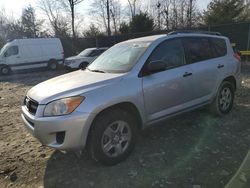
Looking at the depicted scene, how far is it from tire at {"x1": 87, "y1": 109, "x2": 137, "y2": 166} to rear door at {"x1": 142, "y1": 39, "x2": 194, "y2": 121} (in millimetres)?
413

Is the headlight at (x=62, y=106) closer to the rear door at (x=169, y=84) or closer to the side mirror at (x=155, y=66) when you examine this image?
the rear door at (x=169, y=84)

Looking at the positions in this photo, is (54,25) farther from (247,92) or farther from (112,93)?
(112,93)

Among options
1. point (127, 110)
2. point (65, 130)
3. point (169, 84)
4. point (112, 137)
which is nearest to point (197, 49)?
point (169, 84)

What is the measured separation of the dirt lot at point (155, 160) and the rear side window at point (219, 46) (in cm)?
134

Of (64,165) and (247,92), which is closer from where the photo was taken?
(64,165)

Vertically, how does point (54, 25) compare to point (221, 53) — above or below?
above

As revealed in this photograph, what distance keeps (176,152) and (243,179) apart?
1.05m

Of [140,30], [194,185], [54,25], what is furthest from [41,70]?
[54,25]

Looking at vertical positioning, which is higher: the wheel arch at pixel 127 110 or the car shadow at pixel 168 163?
the wheel arch at pixel 127 110

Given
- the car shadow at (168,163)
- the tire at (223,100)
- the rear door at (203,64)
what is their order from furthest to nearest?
1. the tire at (223,100)
2. the rear door at (203,64)
3. the car shadow at (168,163)

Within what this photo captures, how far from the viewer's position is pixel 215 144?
4.41m

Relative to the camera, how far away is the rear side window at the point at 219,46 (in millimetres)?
5551

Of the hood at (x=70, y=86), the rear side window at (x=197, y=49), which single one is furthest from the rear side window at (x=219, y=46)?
the hood at (x=70, y=86)

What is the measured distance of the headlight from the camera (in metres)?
3.39
